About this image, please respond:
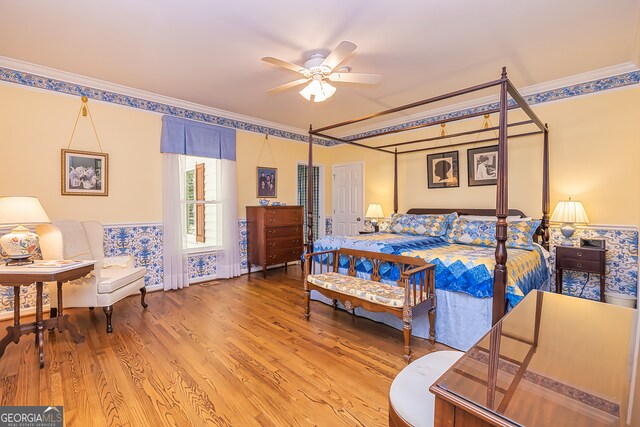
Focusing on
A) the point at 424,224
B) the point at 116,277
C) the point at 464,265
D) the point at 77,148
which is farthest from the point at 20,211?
the point at 424,224

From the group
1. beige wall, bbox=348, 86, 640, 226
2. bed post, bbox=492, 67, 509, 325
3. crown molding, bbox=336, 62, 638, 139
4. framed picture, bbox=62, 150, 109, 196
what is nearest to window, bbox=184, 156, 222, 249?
framed picture, bbox=62, 150, 109, 196

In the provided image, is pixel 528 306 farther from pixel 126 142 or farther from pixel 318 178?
pixel 318 178

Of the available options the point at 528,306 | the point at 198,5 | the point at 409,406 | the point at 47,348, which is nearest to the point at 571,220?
the point at 528,306

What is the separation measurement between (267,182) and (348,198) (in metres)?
1.69

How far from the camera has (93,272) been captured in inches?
A: 113

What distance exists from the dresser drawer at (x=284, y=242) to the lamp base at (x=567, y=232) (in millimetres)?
3683

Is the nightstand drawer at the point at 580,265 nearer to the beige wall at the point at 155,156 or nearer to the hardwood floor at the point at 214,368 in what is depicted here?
the beige wall at the point at 155,156

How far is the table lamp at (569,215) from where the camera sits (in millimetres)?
3293

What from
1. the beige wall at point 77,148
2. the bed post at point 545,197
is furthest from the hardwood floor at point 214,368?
the bed post at point 545,197

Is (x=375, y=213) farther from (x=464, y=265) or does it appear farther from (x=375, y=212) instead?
(x=464, y=265)

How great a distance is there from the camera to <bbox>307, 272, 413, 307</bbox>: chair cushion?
2430 mm

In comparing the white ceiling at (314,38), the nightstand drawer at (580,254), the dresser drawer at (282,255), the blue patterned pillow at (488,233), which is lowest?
the dresser drawer at (282,255)

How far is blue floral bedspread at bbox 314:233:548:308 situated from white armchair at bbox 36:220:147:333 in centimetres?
215

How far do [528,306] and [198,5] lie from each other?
285 centimetres
